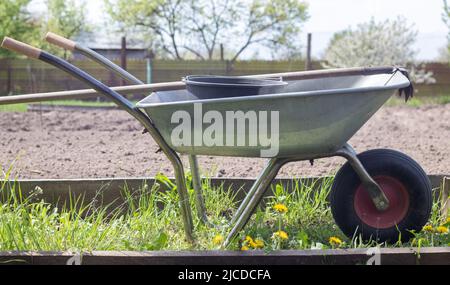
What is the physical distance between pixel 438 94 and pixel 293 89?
12204 mm

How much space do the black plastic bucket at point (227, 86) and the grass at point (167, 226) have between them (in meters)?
0.49

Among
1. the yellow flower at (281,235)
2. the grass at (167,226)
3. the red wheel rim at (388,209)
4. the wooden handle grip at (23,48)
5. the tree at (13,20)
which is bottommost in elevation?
the grass at (167,226)

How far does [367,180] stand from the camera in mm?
2203

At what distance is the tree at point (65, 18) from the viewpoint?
23609 millimetres

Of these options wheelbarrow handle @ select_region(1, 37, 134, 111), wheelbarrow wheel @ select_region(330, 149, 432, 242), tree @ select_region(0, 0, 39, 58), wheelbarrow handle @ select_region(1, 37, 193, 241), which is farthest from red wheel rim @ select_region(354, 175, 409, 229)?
tree @ select_region(0, 0, 39, 58)

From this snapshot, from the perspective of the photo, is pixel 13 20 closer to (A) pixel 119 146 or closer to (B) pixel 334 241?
(A) pixel 119 146

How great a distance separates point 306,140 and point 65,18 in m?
24.2

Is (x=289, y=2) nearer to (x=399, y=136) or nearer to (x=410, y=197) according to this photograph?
(x=399, y=136)

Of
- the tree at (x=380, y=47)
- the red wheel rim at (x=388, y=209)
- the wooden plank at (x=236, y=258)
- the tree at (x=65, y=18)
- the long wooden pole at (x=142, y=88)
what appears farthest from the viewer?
the tree at (x=65, y=18)

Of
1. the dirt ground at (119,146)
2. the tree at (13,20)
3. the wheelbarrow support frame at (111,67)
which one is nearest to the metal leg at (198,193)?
the wheelbarrow support frame at (111,67)

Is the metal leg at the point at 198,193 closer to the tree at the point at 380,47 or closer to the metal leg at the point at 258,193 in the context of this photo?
the metal leg at the point at 258,193

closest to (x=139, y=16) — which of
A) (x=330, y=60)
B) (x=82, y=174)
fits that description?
(x=330, y=60)

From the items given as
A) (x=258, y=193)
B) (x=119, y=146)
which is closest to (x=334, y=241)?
(x=258, y=193)

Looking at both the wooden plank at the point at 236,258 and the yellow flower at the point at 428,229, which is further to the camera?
the yellow flower at the point at 428,229
